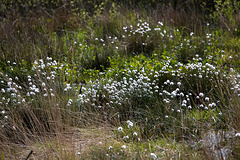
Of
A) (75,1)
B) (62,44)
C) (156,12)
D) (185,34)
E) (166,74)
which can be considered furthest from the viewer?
(75,1)

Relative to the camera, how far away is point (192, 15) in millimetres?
7125

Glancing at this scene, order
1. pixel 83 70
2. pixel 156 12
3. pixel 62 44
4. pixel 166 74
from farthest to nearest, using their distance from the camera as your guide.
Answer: pixel 156 12 → pixel 62 44 → pixel 83 70 → pixel 166 74

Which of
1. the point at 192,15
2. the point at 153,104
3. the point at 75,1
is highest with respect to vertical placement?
the point at 75,1

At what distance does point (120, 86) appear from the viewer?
4.48 metres

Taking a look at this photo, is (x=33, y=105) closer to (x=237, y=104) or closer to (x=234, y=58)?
(x=237, y=104)

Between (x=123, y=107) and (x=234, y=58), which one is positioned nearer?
(x=123, y=107)

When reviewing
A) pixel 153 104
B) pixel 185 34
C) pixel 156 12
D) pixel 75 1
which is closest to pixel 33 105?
pixel 153 104

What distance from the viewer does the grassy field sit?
3.21 metres

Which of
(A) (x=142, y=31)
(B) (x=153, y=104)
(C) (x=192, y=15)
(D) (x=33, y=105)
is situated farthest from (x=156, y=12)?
(D) (x=33, y=105)

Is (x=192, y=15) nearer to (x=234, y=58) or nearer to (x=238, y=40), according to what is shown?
(x=238, y=40)

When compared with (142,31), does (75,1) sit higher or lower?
higher

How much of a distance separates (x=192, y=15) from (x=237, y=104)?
4.29 metres

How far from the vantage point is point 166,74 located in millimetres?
4676

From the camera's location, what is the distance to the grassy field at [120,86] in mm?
3215
